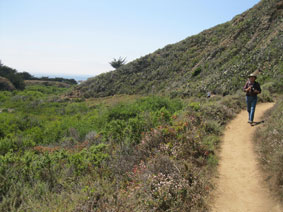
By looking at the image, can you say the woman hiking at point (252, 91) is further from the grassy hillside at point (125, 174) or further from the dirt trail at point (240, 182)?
the grassy hillside at point (125, 174)

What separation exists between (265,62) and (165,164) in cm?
1489

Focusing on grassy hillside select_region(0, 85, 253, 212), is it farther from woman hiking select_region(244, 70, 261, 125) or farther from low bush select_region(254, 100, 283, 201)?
woman hiking select_region(244, 70, 261, 125)

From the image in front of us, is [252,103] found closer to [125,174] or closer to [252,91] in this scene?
[252,91]

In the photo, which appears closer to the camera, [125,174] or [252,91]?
[125,174]

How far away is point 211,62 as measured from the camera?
22891 mm

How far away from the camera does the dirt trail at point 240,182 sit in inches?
128

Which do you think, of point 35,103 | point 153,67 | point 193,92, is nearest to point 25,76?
point 35,103

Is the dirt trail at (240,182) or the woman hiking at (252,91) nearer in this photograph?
the dirt trail at (240,182)

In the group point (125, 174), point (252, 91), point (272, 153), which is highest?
point (252, 91)

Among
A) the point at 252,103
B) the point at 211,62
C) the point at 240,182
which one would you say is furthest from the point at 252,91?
the point at 211,62

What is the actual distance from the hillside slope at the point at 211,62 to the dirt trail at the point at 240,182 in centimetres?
841

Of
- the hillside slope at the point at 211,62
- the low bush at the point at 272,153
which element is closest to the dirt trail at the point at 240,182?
the low bush at the point at 272,153

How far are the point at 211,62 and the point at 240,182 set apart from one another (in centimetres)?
2094

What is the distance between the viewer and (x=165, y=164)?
3.89 metres
